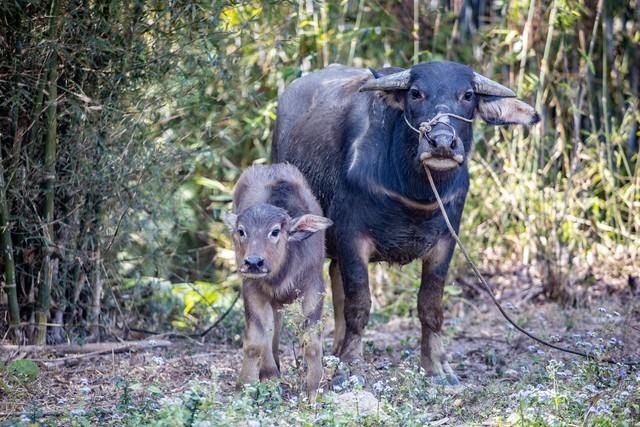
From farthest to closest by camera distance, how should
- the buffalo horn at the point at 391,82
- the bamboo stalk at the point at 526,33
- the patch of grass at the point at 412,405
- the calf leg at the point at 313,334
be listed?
the bamboo stalk at the point at 526,33
the buffalo horn at the point at 391,82
the calf leg at the point at 313,334
the patch of grass at the point at 412,405

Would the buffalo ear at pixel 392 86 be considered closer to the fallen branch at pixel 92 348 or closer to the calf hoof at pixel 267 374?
the calf hoof at pixel 267 374

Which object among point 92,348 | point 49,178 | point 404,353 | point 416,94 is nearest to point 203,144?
point 49,178

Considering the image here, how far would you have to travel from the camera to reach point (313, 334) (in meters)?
5.50

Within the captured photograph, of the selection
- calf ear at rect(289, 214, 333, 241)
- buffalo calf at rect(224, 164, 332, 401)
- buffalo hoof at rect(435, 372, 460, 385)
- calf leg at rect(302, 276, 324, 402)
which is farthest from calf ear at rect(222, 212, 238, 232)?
buffalo hoof at rect(435, 372, 460, 385)

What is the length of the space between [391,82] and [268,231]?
1275mm

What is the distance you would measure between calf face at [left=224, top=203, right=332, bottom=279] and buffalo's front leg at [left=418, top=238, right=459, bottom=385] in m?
1.04

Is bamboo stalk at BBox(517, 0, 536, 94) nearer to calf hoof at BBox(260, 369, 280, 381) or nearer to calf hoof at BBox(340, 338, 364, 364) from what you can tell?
calf hoof at BBox(340, 338, 364, 364)

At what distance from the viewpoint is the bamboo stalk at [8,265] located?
6.36 metres

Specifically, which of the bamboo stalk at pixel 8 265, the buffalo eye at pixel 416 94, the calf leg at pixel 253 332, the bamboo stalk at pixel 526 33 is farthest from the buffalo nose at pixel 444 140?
the bamboo stalk at pixel 526 33

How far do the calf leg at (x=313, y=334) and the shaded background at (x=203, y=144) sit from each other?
181 centimetres

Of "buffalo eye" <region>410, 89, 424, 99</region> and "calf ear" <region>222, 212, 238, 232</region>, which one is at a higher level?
"buffalo eye" <region>410, 89, 424, 99</region>

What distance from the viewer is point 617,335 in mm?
7062

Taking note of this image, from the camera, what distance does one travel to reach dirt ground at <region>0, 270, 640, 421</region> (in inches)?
222

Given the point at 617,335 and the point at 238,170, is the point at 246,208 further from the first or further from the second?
the point at 238,170
